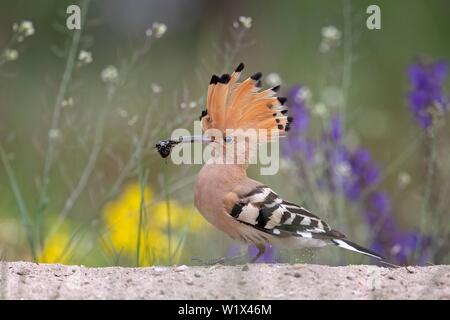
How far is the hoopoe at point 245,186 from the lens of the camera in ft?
10.4

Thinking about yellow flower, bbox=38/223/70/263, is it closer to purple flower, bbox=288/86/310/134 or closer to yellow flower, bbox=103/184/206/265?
yellow flower, bbox=103/184/206/265

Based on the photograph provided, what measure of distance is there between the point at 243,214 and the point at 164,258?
0.89 meters

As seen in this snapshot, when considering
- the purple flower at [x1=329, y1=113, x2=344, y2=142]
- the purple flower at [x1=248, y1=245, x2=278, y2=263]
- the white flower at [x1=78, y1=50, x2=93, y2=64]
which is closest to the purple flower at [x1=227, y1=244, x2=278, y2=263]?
the purple flower at [x1=248, y1=245, x2=278, y2=263]

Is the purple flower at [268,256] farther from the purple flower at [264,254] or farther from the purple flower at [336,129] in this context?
the purple flower at [336,129]

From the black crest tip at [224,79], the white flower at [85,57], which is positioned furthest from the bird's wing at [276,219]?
the white flower at [85,57]

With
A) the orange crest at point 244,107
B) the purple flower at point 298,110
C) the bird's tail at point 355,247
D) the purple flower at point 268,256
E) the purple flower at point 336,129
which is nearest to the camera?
the bird's tail at point 355,247

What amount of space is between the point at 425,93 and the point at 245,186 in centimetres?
145

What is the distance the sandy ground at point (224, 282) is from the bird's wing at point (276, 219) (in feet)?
0.44

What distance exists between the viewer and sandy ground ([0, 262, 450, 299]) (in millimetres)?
2711

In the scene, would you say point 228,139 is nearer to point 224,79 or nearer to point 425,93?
point 224,79

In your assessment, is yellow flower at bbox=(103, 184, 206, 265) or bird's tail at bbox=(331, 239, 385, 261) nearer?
bird's tail at bbox=(331, 239, 385, 261)

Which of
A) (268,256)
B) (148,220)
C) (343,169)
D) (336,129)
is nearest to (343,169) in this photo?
(343,169)

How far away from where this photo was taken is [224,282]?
9.29ft

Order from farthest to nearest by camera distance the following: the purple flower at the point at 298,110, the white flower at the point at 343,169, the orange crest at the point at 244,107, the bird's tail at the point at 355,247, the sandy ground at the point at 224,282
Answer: the purple flower at the point at 298,110 → the white flower at the point at 343,169 → the orange crest at the point at 244,107 → the bird's tail at the point at 355,247 → the sandy ground at the point at 224,282
